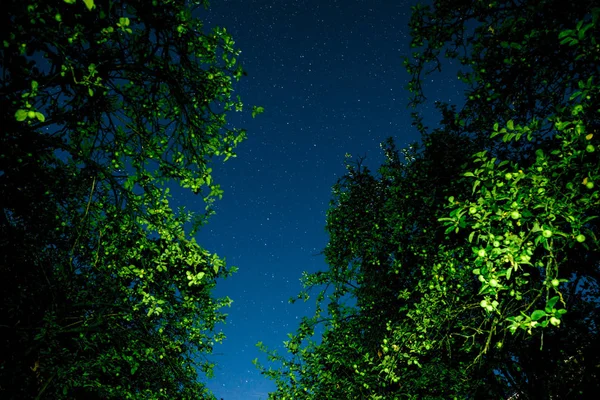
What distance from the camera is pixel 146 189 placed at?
21.8 feet

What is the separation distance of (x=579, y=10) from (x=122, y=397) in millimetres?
13185

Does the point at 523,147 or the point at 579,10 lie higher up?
the point at 523,147

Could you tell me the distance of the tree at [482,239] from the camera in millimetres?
3998

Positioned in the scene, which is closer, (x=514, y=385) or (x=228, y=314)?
(x=514, y=385)

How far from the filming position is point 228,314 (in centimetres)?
1303

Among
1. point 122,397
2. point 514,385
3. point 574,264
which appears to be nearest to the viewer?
point 574,264

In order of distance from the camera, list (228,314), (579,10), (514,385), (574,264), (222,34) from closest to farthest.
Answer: (579,10) → (222,34) → (574,264) → (514,385) → (228,314)

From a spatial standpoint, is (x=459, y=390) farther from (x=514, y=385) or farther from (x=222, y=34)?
(x=222, y=34)

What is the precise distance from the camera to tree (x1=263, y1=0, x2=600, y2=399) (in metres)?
4.00

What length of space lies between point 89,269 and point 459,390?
1114 centimetres

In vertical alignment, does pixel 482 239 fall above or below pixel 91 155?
below

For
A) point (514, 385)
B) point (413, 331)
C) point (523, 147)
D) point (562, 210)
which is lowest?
point (514, 385)

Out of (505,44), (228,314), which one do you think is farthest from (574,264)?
(228,314)

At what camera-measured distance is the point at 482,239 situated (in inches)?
177
